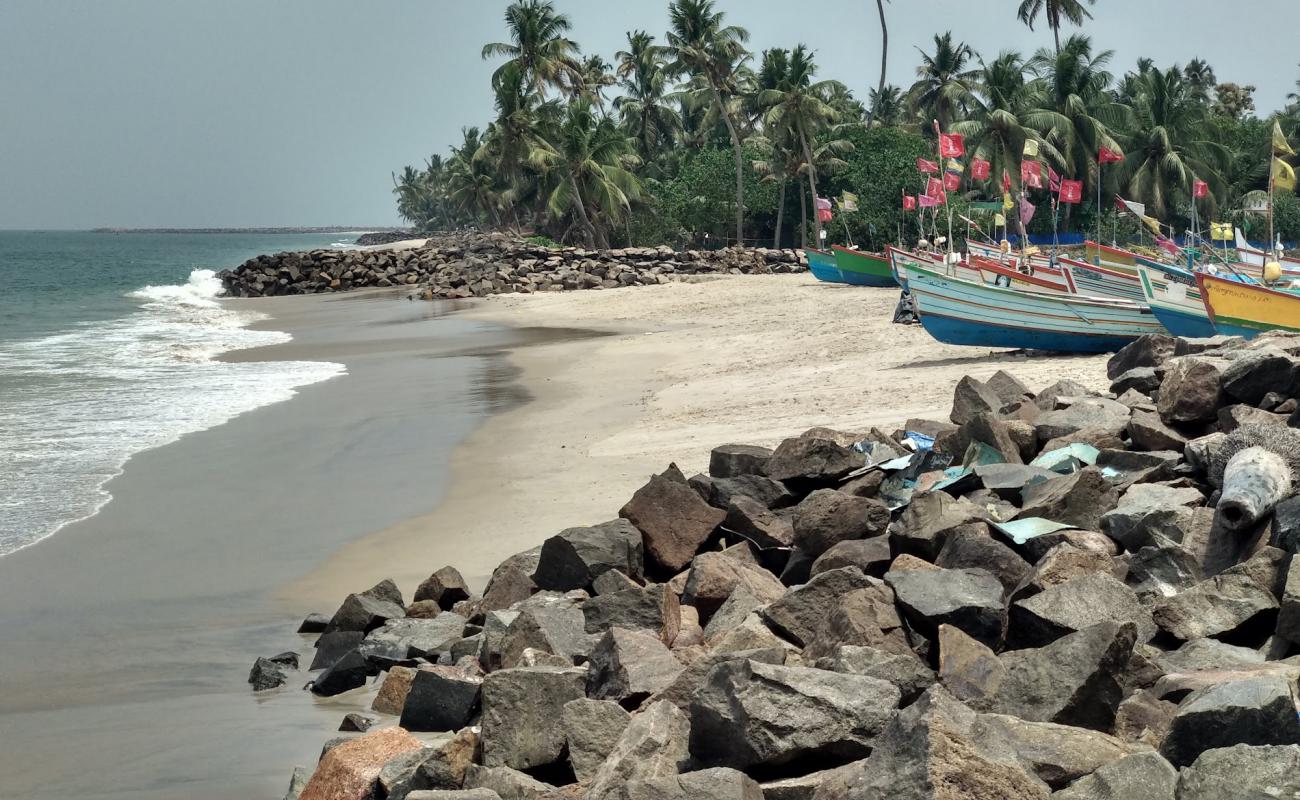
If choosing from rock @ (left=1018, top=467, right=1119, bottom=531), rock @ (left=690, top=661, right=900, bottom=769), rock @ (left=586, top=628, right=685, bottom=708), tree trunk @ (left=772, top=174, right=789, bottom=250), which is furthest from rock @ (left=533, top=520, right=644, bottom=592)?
tree trunk @ (left=772, top=174, right=789, bottom=250)

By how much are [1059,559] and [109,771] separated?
14.5ft

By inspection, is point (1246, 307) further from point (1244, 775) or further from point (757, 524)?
point (1244, 775)

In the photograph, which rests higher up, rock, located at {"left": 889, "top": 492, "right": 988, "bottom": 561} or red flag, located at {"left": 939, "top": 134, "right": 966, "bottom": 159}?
red flag, located at {"left": 939, "top": 134, "right": 966, "bottom": 159}

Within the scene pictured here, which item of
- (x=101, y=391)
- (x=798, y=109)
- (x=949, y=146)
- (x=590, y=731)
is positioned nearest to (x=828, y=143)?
(x=798, y=109)

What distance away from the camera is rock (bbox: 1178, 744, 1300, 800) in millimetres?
3434

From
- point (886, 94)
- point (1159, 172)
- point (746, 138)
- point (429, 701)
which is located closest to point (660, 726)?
point (429, 701)

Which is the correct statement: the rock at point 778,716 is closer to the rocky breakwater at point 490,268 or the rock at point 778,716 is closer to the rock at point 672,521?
the rock at point 672,521

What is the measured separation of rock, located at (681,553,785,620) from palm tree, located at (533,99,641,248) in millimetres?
52348

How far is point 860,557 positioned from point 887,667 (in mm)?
2020

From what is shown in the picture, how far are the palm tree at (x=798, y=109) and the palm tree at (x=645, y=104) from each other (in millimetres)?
22046

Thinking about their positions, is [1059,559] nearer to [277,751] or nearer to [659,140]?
[277,751]

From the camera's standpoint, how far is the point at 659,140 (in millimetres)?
80875

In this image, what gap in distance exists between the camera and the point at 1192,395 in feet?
28.6

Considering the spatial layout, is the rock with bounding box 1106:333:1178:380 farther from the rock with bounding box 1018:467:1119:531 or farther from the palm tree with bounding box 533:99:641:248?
the palm tree with bounding box 533:99:641:248
